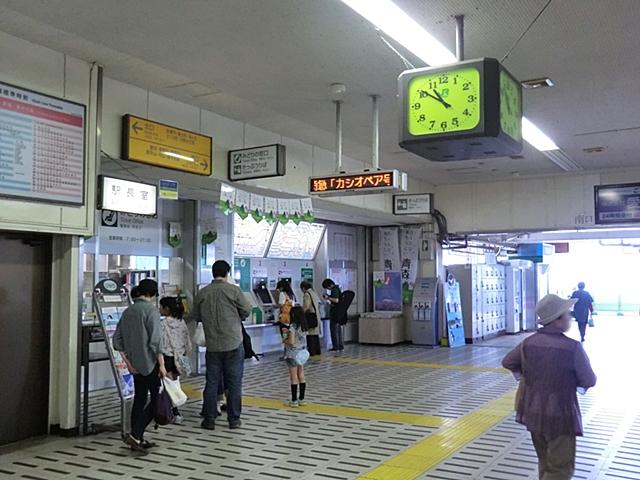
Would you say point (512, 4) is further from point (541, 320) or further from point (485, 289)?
point (485, 289)

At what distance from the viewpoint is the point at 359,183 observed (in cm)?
703

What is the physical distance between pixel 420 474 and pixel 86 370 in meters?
3.12

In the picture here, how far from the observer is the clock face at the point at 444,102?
401 centimetres

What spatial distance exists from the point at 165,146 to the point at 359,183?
82.4 inches

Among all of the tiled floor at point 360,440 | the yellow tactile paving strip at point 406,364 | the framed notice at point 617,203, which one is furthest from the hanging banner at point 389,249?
the tiled floor at point 360,440

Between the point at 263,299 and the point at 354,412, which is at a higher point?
the point at 263,299

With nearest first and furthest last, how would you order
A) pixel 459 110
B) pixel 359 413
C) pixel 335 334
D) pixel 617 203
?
pixel 459 110, pixel 359 413, pixel 617 203, pixel 335 334

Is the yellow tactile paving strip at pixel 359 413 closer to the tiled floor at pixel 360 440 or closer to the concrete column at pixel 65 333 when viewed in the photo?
the tiled floor at pixel 360 440

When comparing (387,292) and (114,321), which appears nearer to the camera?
(114,321)

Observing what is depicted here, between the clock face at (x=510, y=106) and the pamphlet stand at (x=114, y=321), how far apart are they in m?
3.75

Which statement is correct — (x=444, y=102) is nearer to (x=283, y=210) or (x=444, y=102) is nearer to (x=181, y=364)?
(x=181, y=364)

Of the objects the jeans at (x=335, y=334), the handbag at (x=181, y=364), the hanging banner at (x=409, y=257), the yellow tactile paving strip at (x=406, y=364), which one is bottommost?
the yellow tactile paving strip at (x=406, y=364)

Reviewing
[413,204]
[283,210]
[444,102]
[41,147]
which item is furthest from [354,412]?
[413,204]

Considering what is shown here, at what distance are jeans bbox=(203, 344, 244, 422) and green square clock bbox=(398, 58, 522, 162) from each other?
9.10 feet
